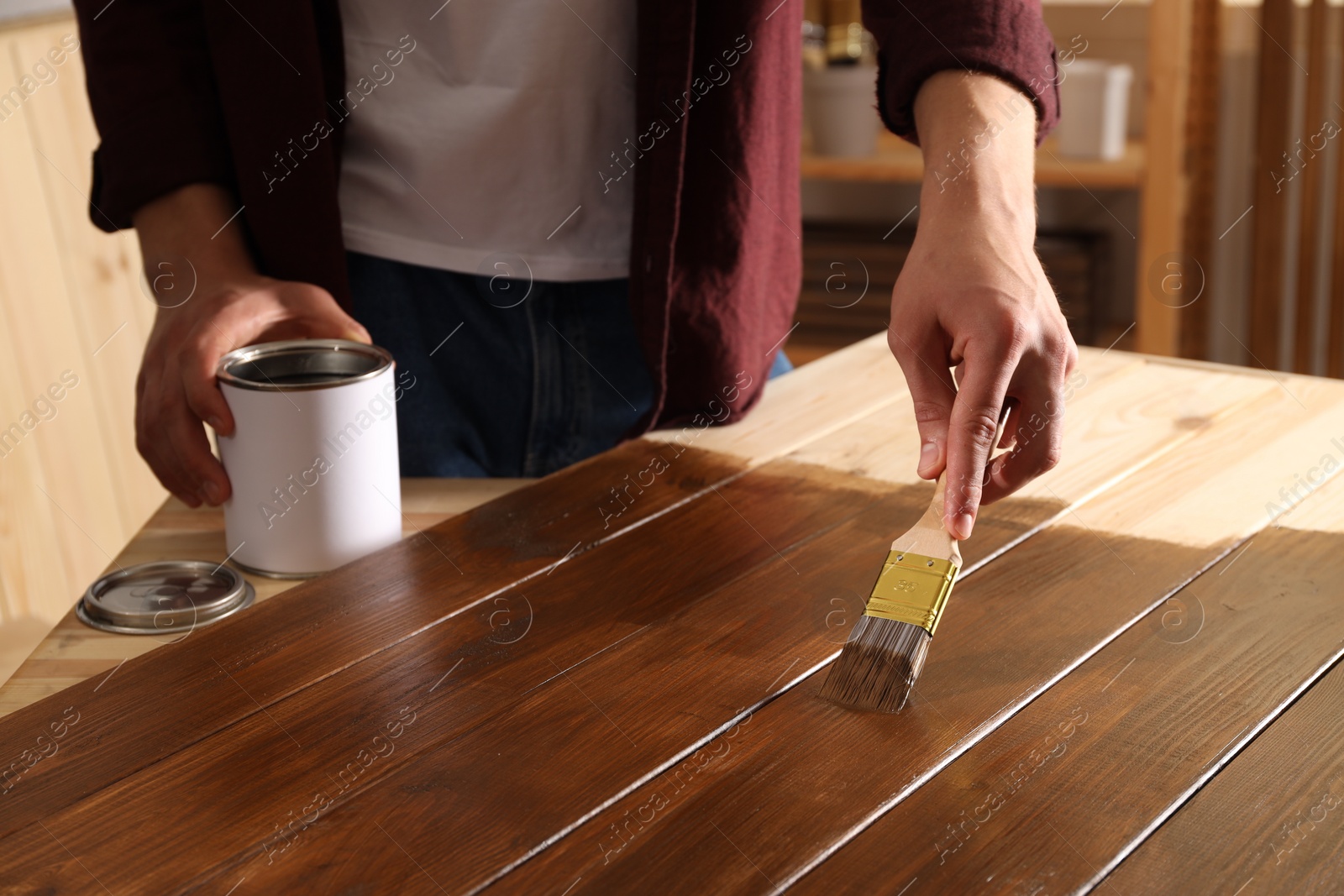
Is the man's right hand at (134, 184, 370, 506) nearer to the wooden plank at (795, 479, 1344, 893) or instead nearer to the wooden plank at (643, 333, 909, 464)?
the wooden plank at (643, 333, 909, 464)

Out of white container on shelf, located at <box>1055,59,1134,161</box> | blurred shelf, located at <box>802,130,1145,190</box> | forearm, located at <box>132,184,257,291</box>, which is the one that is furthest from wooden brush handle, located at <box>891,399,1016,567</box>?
white container on shelf, located at <box>1055,59,1134,161</box>

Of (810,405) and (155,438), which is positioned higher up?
(155,438)

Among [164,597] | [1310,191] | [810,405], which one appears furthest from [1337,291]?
[164,597]

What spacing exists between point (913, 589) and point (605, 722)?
193 millimetres

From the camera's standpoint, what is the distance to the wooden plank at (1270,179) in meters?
2.15

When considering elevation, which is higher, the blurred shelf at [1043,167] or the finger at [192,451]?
the finger at [192,451]

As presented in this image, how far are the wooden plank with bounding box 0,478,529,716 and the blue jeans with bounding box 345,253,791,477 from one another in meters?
0.11

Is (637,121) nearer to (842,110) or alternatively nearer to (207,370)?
(207,370)

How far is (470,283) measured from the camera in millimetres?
1128

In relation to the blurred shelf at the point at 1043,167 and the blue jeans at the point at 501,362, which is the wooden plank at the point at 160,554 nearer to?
the blue jeans at the point at 501,362

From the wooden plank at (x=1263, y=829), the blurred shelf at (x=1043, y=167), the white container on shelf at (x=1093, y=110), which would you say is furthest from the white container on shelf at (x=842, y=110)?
the wooden plank at (x=1263, y=829)

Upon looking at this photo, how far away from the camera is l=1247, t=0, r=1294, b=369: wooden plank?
215cm

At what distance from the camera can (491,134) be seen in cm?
107

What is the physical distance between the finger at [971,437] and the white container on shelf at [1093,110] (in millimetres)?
1684
